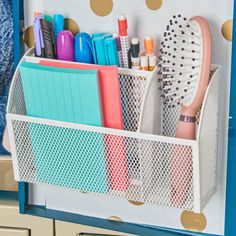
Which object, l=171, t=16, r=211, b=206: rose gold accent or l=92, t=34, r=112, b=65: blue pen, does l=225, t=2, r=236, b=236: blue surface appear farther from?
l=92, t=34, r=112, b=65: blue pen

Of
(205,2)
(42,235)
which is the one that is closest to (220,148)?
(205,2)

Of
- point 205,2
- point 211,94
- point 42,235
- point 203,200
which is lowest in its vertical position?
point 42,235

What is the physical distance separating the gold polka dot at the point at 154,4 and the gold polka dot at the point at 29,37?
17 cm

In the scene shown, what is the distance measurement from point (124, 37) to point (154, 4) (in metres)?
0.06

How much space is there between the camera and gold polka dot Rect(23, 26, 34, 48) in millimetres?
913

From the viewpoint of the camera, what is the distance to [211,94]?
31.3 inches

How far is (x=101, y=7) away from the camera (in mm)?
865

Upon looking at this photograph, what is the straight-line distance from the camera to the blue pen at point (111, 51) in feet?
2.70

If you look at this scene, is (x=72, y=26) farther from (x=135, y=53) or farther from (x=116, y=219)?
(x=116, y=219)

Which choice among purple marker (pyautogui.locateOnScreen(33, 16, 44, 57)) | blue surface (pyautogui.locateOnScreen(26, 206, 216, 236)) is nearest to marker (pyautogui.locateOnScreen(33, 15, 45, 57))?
purple marker (pyautogui.locateOnScreen(33, 16, 44, 57))

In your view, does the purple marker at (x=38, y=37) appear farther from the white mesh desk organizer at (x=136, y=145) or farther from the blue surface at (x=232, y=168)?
the blue surface at (x=232, y=168)

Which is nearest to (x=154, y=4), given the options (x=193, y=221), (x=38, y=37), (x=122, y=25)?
(x=122, y=25)

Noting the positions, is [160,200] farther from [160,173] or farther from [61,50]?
[61,50]

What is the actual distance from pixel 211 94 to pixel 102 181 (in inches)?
7.1
